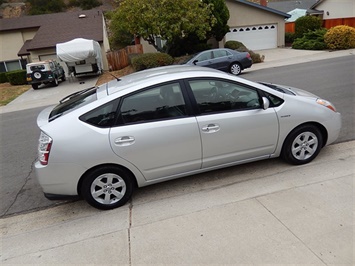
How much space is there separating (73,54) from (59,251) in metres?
18.9

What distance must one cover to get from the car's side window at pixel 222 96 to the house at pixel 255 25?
2128 cm

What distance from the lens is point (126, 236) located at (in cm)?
297

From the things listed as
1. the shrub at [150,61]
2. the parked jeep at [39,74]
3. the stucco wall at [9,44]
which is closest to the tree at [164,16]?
the shrub at [150,61]

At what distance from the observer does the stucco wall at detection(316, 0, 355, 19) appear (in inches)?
1039

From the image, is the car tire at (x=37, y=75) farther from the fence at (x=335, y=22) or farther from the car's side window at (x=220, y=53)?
the fence at (x=335, y=22)

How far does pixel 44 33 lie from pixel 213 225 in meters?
27.0

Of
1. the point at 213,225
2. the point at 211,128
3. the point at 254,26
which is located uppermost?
the point at 254,26

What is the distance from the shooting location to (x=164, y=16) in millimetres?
16859

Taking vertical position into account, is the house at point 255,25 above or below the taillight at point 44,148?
above

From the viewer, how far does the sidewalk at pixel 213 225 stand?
259 centimetres

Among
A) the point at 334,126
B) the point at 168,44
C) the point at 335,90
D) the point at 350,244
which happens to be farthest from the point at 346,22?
the point at 350,244

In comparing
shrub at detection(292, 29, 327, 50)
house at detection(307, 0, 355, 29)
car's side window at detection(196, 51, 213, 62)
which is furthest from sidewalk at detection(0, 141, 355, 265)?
house at detection(307, 0, 355, 29)

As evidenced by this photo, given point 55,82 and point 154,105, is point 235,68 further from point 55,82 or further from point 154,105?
point 55,82

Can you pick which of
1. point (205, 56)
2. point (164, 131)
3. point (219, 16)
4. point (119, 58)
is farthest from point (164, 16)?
point (164, 131)
